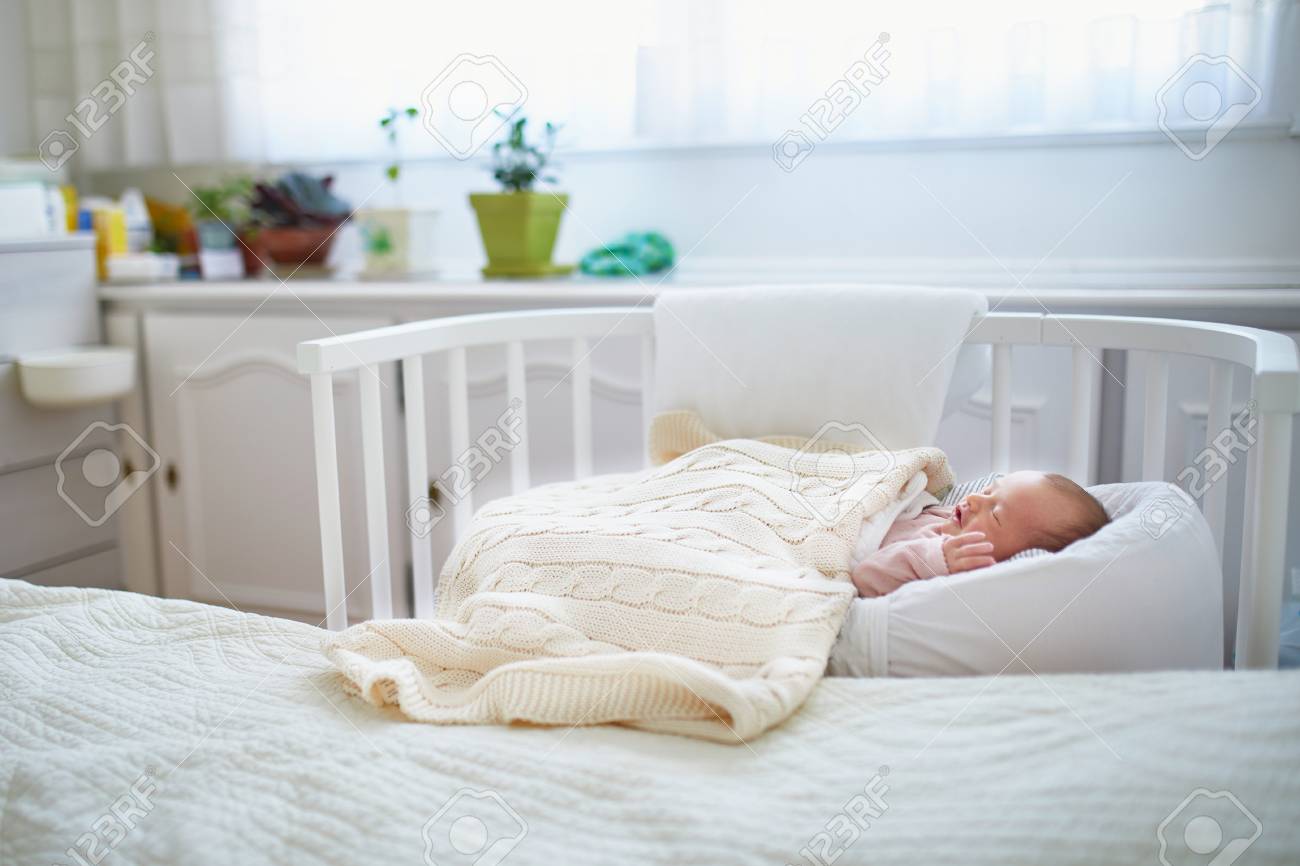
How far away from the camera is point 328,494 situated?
42.6 inches

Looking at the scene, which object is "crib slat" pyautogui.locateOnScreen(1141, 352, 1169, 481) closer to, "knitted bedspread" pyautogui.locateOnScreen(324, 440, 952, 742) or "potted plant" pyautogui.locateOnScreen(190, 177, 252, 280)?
"knitted bedspread" pyautogui.locateOnScreen(324, 440, 952, 742)

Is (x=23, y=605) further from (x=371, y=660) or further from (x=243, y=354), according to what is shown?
(x=243, y=354)

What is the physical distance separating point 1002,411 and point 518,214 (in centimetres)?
90

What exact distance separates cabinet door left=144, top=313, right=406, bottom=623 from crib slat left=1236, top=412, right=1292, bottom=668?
52.0 inches

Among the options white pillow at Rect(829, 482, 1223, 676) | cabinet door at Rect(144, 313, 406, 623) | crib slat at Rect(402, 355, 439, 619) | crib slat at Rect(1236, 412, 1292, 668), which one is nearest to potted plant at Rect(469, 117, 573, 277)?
cabinet door at Rect(144, 313, 406, 623)

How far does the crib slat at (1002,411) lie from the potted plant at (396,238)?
1.09 meters

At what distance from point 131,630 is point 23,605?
143 mm

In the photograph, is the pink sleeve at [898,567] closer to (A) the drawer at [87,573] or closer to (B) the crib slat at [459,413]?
(B) the crib slat at [459,413]

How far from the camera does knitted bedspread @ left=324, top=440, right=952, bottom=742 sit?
2.72 feet

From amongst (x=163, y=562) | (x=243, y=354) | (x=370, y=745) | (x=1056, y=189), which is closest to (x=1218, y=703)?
(x=370, y=745)

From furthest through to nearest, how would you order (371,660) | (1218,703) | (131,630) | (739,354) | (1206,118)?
(1206,118) → (739,354) → (131,630) → (371,660) → (1218,703)

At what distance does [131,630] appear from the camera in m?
1.04

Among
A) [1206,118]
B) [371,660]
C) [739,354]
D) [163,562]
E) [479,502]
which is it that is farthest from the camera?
[163,562]

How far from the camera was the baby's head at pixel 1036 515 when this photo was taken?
98 centimetres
